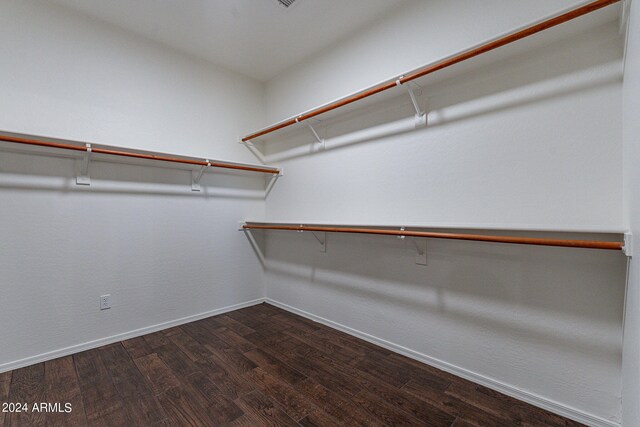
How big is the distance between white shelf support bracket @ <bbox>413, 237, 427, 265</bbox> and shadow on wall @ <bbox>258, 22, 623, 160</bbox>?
725mm

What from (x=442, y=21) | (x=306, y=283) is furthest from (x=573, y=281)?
(x=306, y=283)

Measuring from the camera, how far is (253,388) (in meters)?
1.59

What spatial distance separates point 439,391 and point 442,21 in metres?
2.21

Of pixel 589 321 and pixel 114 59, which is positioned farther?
pixel 114 59

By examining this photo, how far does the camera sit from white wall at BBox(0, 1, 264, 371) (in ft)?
6.05

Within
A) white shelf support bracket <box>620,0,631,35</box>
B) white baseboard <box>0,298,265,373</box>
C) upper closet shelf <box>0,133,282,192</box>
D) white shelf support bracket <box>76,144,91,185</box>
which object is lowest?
white baseboard <box>0,298,265,373</box>

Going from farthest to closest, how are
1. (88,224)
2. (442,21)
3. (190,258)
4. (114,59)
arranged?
(190,258) < (114,59) < (88,224) < (442,21)

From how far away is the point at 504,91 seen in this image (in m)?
1.53

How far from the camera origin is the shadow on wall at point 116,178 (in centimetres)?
184

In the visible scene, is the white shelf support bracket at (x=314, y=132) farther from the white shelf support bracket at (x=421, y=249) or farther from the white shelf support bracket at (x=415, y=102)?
the white shelf support bracket at (x=421, y=249)

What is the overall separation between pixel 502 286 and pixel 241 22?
8.51ft

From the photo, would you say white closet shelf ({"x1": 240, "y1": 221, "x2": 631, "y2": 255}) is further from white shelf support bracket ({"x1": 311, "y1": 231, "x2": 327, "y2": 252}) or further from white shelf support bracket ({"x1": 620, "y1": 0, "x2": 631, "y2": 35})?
white shelf support bracket ({"x1": 620, "y1": 0, "x2": 631, "y2": 35})

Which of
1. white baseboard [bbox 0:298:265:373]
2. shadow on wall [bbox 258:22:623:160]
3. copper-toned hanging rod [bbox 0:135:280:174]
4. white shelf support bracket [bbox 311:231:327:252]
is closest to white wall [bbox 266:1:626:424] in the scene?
shadow on wall [bbox 258:22:623:160]

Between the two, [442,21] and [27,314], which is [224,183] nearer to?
[27,314]
